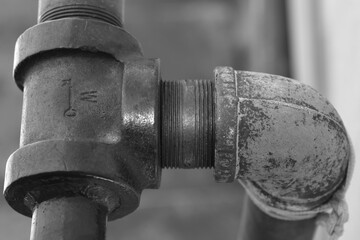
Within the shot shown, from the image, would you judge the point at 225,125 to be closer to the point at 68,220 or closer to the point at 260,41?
the point at 68,220

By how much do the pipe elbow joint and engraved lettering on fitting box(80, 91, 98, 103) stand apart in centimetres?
15

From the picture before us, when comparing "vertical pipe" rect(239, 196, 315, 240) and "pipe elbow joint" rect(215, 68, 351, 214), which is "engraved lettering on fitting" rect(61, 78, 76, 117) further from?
"vertical pipe" rect(239, 196, 315, 240)

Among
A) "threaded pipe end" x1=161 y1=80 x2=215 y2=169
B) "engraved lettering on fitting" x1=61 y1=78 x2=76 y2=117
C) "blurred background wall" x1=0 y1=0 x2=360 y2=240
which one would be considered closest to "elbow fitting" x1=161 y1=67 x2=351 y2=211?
"threaded pipe end" x1=161 y1=80 x2=215 y2=169

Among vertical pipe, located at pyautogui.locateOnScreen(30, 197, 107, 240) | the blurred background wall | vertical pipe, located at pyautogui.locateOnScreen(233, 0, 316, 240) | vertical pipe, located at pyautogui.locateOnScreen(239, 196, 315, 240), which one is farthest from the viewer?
vertical pipe, located at pyautogui.locateOnScreen(233, 0, 316, 240)

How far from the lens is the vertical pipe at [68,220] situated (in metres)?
0.64

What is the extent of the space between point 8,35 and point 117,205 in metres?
1.64

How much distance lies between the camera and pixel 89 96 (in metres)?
0.69

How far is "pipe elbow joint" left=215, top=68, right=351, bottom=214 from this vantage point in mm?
684

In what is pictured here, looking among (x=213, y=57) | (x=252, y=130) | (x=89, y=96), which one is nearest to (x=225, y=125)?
(x=252, y=130)

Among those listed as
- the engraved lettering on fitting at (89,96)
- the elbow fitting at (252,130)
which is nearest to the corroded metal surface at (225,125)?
the elbow fitting at (252,130)

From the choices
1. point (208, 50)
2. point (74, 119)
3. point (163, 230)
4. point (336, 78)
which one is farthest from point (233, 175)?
point (208, 50)

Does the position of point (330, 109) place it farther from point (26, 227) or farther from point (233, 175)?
point (26, 227)

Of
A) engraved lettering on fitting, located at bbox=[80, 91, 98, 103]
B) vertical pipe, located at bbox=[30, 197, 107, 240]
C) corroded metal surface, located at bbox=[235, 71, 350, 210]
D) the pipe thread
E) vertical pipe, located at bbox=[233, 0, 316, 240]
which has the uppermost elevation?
vertical pipe, located at bbox=[233, 0, 316, 240]

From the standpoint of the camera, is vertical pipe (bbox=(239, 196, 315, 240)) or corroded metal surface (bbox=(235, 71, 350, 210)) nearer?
corroded metal surface (bbox=(235, 71, 350, 210))
